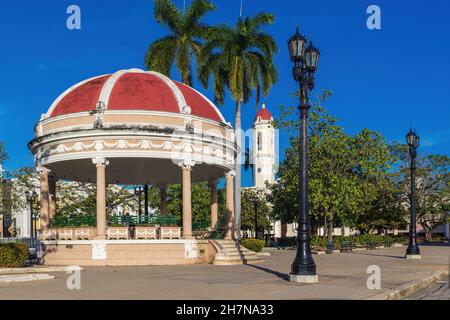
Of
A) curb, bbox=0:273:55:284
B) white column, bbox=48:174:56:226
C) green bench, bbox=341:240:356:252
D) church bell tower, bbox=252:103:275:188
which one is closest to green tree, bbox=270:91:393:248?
green bench, bbox=341:240:356:252

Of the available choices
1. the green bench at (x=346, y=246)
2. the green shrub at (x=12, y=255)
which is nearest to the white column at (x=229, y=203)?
the green shrub at (x=12, y=255)

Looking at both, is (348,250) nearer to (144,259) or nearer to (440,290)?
(144,259)

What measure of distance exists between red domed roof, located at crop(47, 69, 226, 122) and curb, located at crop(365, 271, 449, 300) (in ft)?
49.8

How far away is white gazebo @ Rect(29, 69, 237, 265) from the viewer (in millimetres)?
29828

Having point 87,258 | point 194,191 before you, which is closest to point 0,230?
point 194,191

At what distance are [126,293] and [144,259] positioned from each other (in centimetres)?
1409

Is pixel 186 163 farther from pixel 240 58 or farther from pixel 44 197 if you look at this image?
pixel 240 58

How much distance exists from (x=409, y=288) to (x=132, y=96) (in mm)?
18934

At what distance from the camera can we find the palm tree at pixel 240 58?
41.2m

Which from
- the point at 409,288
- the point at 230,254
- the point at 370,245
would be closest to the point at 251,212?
the point at 370,245

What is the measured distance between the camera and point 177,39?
147 feet

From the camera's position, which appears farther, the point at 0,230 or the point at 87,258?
the point at 0,230

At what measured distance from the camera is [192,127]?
31250 millimetres

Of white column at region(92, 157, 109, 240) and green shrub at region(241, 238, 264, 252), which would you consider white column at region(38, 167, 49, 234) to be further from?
green shrub at region(241, 238, 264, 252)
